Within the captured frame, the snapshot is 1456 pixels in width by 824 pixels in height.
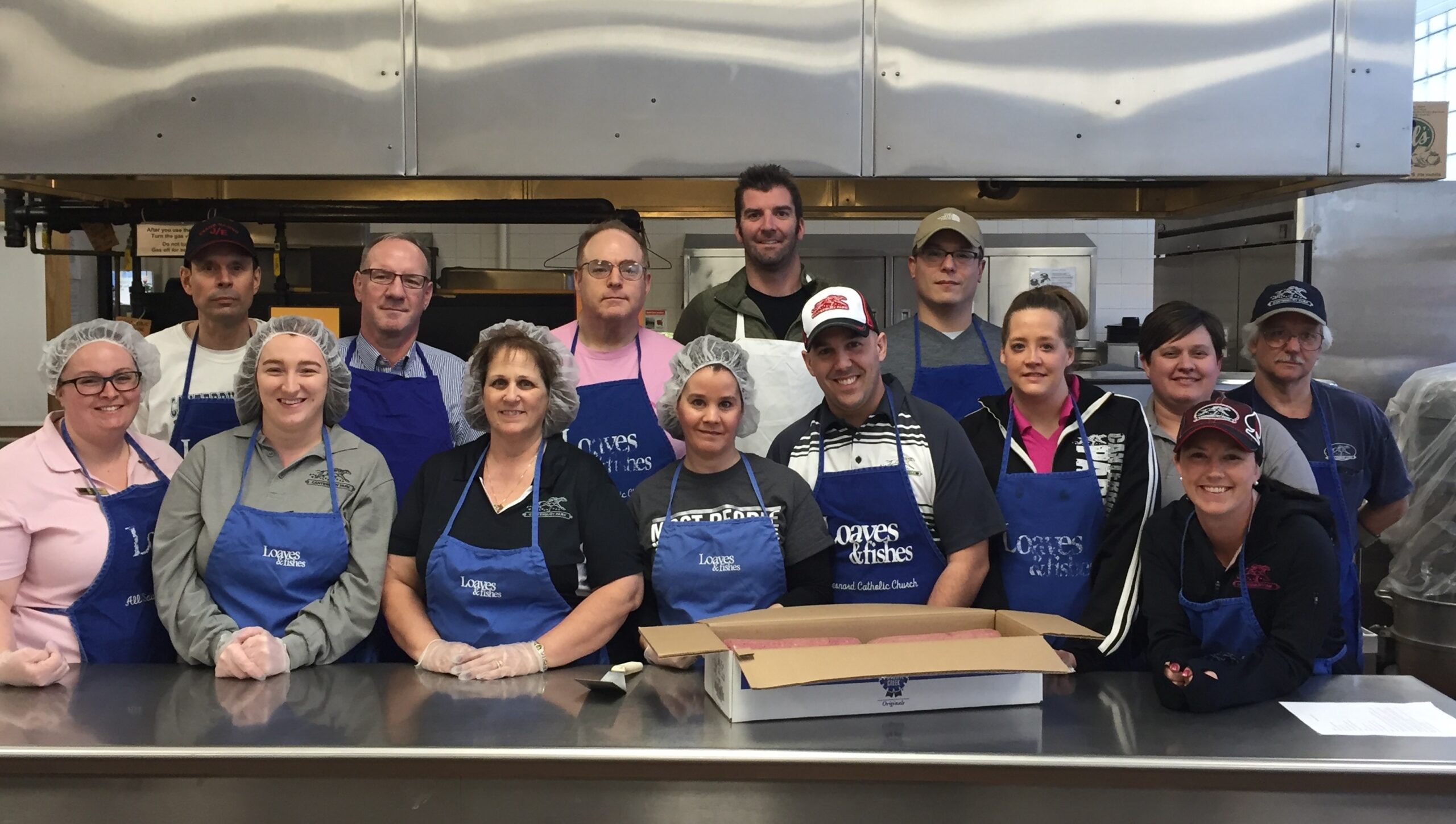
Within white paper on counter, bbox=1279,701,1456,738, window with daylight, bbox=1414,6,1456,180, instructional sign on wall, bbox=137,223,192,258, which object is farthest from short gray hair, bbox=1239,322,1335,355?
window with daylight, bbox=1414,6,1456,180

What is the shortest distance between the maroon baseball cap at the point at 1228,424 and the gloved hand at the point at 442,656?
1339 millimetres

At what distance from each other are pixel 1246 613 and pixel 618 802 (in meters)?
1.11

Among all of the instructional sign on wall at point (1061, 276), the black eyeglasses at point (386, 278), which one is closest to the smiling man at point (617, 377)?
the black eyeglasses at point (386, 278)

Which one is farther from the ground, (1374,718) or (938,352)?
(938,352)

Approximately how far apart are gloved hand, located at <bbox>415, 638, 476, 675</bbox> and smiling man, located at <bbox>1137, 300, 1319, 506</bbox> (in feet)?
4.80

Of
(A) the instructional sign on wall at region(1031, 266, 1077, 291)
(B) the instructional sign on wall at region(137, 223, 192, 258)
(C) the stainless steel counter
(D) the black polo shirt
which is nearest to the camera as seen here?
(C) the stainless steel counter

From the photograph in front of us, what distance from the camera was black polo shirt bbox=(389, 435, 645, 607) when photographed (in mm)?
2057

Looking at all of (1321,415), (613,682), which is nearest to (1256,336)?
(1321,415)

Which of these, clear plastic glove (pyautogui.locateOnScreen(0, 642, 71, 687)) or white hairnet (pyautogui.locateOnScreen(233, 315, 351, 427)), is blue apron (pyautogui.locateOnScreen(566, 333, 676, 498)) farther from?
clear plastic glove (pyautogui.locateOnScreen(0, 642, 71, 687))

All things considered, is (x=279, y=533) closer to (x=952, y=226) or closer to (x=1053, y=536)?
(x=1053, y=536)

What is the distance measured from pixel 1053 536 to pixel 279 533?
1562mm

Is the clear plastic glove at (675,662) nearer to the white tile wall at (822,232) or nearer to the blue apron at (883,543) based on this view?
the blue apron at (883,543)

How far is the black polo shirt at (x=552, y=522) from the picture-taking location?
2.06 m

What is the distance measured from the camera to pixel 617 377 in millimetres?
2564
